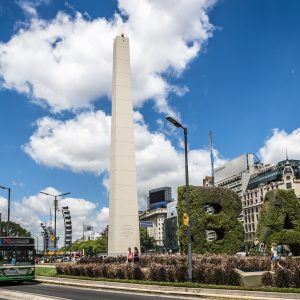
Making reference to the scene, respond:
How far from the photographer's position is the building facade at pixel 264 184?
131 meters

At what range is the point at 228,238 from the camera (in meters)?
39.0

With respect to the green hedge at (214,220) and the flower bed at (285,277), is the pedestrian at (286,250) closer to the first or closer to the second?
the green hedge at (214,220)

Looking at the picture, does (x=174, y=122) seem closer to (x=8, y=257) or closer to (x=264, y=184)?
(x=8, y=257)

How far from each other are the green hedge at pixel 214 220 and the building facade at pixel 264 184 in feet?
296

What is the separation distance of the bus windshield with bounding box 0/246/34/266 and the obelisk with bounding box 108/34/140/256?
12528 millimetres

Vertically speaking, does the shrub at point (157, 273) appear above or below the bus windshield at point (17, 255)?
below

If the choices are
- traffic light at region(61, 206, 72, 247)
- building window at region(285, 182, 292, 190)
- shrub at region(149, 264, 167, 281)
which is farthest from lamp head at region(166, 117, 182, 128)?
building window at region(285, 182, 292, 190)

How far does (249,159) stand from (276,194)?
124 metres

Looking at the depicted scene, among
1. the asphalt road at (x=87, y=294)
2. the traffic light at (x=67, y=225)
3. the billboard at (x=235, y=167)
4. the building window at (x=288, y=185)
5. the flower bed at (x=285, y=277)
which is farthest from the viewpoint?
the billboard at (x=235, y=167)

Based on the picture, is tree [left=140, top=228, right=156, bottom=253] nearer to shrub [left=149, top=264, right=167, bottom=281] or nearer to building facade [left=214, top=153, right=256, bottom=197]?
building facade [left=214, top=153, right=256, bottom=197]

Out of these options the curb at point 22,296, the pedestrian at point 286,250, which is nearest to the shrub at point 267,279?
the curb at point 22,296

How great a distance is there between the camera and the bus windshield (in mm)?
26206

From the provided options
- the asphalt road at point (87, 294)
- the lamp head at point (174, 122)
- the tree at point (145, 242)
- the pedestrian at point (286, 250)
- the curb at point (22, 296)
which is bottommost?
the asphalt road at point (87, 294)

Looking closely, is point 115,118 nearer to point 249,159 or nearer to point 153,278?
point 153,278
